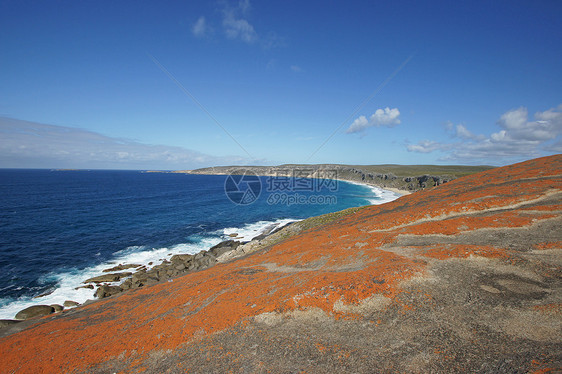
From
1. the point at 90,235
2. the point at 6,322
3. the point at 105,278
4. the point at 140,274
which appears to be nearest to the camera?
the point at 6,322

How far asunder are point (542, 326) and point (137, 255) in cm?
4372

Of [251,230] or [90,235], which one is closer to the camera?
[90,235]

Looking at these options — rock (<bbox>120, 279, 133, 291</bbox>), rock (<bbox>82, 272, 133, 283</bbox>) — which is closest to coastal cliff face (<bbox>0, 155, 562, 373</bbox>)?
rock (<bbox>120, 279, 133, 291</bbox>)

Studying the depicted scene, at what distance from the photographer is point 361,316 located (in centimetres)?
1024

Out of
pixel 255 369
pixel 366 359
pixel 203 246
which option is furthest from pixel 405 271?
pixel 203 246

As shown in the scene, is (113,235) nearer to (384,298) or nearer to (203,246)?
(203,246)

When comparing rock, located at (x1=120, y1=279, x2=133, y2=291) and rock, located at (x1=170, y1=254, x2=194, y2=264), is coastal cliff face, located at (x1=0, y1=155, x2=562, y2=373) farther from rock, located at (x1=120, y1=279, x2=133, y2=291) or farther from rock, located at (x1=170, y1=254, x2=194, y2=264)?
rock, located at (x1=170, y1=254, x2=194, y2=264)

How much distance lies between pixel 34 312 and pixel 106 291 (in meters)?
5.51

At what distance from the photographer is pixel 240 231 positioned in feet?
168

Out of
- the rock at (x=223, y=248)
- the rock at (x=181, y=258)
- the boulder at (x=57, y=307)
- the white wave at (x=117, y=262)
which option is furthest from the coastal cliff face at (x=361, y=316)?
the rock at (x=223, y=248)

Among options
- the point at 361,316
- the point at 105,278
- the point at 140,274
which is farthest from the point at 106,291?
the point at 361,316

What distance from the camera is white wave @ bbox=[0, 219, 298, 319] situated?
24.0 meters

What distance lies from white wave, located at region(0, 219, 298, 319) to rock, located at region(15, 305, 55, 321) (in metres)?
1.19

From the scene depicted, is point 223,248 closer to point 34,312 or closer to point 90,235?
point 34,312
